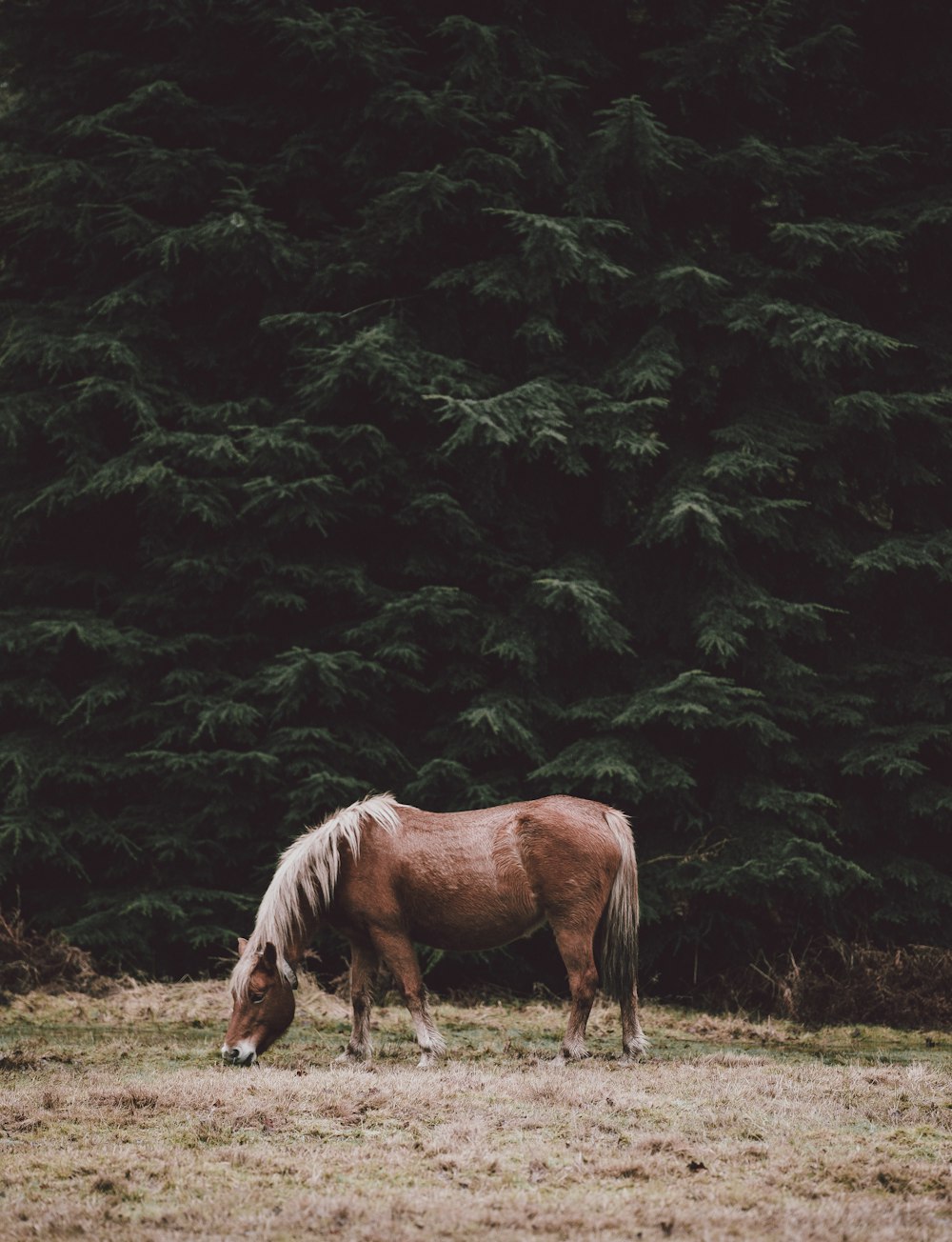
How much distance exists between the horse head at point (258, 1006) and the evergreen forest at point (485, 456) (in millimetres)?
3296

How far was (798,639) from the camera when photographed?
11266 mm

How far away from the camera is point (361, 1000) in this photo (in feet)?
25.0

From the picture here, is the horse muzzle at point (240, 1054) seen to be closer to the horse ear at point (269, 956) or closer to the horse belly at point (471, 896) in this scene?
the horse ear at point (269, 956)

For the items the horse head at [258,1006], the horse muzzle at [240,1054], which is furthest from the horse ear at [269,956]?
the horse muzzle at [240,1054]

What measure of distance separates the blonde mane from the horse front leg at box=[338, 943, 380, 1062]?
20.7 inches

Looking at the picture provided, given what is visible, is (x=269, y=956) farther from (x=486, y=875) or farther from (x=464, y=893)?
(x=486, y=875)

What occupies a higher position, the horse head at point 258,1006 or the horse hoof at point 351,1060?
the horse head at point 258,1006

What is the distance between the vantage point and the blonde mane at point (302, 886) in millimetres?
7238

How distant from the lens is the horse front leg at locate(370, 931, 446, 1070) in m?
7.32

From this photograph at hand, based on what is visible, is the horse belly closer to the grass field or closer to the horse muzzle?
the grass field

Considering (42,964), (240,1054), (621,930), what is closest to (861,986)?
(621,930)

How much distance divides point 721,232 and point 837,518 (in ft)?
10.2

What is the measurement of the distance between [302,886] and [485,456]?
493cm

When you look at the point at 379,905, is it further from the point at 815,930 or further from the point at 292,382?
the point at 292,382
